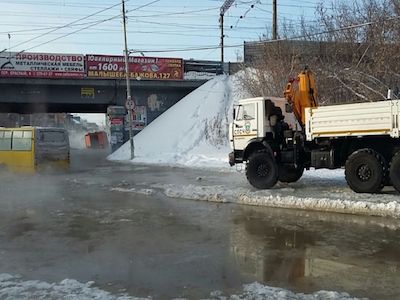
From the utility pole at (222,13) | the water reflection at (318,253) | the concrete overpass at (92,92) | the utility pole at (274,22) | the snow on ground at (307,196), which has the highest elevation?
the utility pole at (222,13)

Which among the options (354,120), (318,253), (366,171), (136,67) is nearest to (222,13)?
(136,67)

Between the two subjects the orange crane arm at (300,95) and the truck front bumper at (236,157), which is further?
the truck front bumper at (236,157)

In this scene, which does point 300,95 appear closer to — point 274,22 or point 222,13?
point 274,22

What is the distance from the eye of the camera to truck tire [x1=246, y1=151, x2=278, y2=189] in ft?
50.6

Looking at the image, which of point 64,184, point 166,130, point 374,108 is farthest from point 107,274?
point 166,130

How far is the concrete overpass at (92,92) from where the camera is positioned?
132 feet

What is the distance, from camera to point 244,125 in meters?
16.2

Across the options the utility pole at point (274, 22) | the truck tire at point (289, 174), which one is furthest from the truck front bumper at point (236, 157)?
the utility pole at point (274, 22)

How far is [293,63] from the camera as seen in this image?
1216 inches

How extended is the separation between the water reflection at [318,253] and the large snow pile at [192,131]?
61.2 ft

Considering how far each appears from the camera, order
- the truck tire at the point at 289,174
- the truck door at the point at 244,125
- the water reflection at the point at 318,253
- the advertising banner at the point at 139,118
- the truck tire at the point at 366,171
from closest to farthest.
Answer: the water reflection at the point at 318,253 → the truck tire at the point at 366,171 → the truck door at the point at 244,125 → the truck tire at the point at 289,174 → the advertising banner at the point at 139,118

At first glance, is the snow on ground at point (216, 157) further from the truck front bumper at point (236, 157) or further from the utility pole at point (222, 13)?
the utility pole at point (222, 13)

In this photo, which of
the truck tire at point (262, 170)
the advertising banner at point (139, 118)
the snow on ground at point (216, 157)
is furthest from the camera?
the advertising banner at point (139, 118)

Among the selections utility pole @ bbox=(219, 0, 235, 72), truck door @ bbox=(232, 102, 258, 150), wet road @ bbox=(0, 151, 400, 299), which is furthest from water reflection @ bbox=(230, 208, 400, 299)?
utility pole @ bbox=(219, 0, 235, 72)
